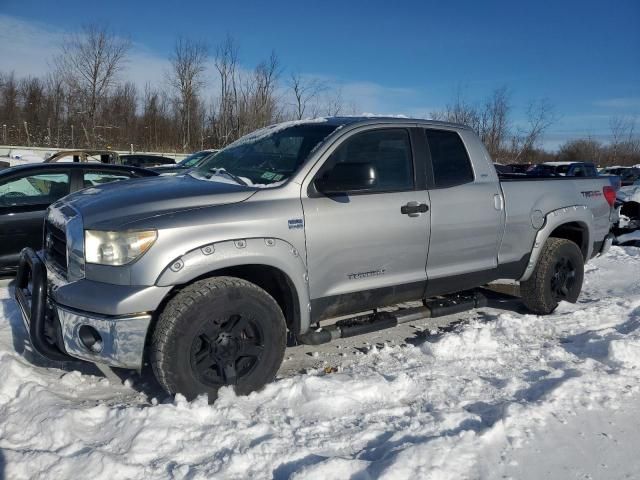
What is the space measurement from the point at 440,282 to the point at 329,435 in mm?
1820

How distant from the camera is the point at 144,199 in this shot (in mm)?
3293

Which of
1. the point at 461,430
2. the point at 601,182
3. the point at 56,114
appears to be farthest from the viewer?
the point at 56,114

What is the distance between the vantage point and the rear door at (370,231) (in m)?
3.62

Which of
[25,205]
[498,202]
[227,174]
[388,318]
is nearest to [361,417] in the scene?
[388,318]

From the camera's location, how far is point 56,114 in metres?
40.0

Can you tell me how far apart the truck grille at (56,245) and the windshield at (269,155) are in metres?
1.10

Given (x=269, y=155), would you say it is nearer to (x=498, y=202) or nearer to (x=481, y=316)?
(x=498, y=202)

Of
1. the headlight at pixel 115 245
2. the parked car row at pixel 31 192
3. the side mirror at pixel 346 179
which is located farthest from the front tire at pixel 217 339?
the parked car row at pixel 31 192

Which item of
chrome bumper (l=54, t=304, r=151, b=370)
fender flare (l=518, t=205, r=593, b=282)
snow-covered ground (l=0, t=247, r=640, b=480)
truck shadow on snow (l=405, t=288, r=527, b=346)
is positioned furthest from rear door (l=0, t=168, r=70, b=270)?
fender flare (l=518, t=205, r=593, b=282)

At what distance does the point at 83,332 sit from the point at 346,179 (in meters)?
1.86

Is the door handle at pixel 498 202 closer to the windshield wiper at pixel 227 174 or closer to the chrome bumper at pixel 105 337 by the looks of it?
the windshield wiper at pixel 227 174

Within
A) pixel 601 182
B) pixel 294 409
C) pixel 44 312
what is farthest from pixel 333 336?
pixel 601 182

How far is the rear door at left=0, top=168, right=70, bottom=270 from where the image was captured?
19.6 feet

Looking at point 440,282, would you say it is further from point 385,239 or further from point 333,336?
point 333,336
